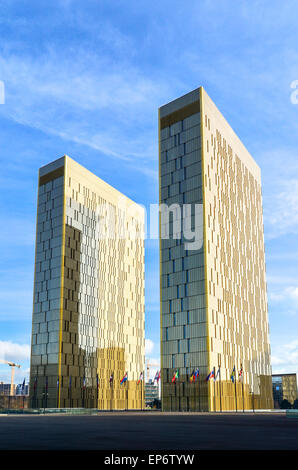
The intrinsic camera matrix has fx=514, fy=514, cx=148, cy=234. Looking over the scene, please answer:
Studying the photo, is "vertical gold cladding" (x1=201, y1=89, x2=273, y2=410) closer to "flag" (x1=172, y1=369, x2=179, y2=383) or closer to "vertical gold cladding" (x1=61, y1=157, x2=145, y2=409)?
"flag" (x1=172, y1=369, x2=179, y2=383)

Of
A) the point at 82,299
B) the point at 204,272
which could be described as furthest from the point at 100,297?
the point at 204,272

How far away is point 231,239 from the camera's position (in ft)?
385

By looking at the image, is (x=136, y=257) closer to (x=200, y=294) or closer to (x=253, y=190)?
(x=253, y=190)

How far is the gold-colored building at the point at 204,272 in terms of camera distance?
321ft

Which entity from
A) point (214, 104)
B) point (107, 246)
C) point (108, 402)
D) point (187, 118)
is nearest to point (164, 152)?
point (187, 118)

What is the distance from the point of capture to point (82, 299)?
133000 millimetres

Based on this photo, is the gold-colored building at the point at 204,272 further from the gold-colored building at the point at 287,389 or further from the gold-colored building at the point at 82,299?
the gold-colored building at the point at 287,389

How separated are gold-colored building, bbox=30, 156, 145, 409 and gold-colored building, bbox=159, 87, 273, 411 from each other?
31466mm

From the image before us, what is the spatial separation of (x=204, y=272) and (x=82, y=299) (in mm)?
44623

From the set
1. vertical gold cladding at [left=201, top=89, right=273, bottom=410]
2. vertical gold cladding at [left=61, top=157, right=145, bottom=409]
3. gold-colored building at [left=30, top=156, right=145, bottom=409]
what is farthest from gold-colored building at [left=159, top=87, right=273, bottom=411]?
vertical gold cladding at [left=61, top=157, right=145, bottom=409]

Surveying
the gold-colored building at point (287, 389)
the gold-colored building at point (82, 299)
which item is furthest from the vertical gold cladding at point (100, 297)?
the gold-colored building at point (287, 389)

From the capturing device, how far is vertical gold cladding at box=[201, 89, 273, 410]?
101812mm

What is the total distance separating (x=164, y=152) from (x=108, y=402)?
220ft
